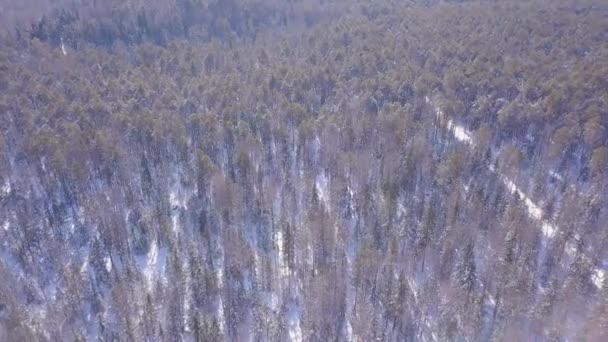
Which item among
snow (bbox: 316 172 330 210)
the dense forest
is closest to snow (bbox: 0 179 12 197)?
the dense forest

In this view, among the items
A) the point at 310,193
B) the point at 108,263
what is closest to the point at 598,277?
the point at 310,193

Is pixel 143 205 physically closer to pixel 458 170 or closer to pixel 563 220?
pixel 458 170

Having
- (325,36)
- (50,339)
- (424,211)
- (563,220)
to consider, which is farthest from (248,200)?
(325,36)

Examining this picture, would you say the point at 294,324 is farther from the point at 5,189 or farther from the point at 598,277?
the point at 5,189

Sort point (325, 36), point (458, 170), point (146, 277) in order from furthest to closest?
point (325, 36) < point (458, 170) < point (146, 277)

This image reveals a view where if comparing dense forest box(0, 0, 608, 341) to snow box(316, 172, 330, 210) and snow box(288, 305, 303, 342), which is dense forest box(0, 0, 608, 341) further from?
snow box(316, 172, 330, 210)

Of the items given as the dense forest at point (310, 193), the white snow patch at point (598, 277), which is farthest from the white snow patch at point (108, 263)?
the white snow patch at point (598, 277)
